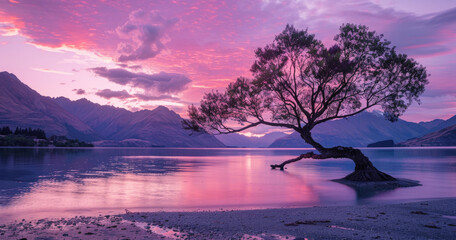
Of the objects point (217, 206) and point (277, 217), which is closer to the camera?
point (277, 217)

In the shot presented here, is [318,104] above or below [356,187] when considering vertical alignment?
above

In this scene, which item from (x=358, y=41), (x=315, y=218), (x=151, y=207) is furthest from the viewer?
(x=358, y=41)

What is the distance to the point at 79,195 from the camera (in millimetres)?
29516

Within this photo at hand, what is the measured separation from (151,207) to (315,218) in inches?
490

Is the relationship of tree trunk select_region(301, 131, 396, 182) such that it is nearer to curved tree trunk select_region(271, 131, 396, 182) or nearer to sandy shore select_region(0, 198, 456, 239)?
curved tree trunk select_region(271, 131, 396, 182)

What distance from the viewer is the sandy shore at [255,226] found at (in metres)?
14.6

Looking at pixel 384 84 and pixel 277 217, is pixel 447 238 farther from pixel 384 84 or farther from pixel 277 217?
pixel 384 84

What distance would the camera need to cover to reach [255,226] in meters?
16.7

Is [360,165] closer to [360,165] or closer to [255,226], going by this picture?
[360,165]

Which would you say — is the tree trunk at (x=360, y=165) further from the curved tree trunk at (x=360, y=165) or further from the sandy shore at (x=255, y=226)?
the sandy shore at (x=255, y=226)

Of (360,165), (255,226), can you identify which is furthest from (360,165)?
(255,226)

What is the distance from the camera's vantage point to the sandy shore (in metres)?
14.6

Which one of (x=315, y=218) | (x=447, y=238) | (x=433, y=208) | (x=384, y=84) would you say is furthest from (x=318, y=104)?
(x=447, y=238)

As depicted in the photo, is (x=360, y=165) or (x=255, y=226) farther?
(x=360, y=165)
